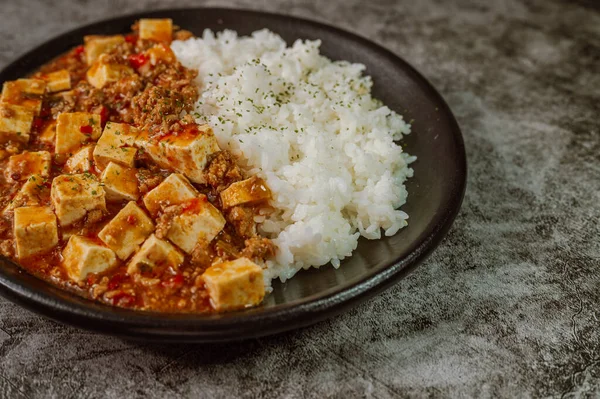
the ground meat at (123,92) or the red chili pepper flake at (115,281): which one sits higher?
the ground meat at (123,92)

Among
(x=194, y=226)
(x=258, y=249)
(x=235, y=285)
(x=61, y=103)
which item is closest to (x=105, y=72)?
(x=61, y=103)

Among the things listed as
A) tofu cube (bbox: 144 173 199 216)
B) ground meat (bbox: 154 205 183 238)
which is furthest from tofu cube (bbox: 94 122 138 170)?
ground meat (bbox: 154 205 183 238)

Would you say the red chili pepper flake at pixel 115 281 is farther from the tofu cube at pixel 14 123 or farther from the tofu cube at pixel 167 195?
the tofu cube at pixel 14 123

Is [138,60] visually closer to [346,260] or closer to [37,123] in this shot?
[37,123]

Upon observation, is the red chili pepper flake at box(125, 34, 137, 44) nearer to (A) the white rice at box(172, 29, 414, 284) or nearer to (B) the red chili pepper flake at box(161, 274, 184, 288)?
(A) the white rice at box(172, 29, 414, 284)

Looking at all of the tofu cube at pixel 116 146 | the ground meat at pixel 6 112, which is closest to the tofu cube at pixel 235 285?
the tofu cube at pixel 116 146
